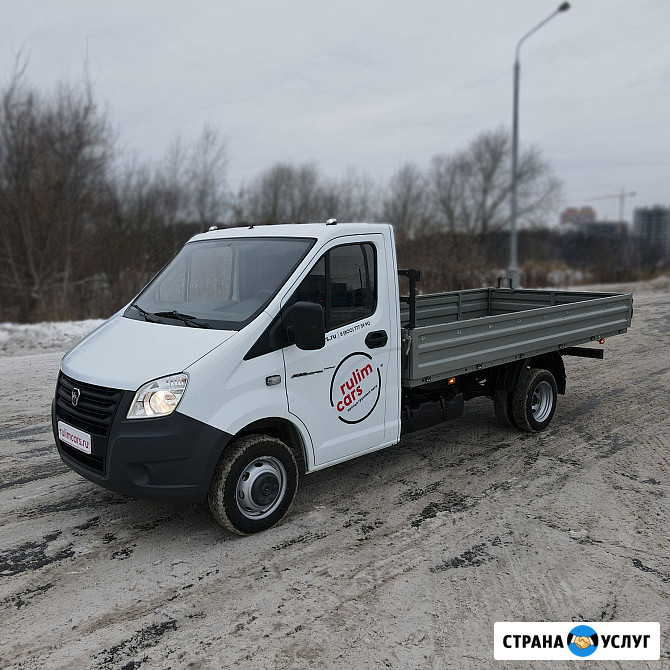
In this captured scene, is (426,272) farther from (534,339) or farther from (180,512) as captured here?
(180,512)

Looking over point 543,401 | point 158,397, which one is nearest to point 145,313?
point 158,397

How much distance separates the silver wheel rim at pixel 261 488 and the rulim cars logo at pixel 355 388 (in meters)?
0.63

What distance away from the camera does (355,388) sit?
4.74 meters

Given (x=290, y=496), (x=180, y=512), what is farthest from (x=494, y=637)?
(x=180, y=512)

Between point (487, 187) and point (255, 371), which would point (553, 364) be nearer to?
point (255, 371)

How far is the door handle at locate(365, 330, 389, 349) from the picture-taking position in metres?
4.77

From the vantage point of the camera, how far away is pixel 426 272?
19.8 metres

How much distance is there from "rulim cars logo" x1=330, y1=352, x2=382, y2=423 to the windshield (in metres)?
0.81

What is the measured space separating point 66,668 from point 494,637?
2148mm

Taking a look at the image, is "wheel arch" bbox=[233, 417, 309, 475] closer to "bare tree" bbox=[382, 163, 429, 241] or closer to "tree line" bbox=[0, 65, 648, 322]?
"tree line" bbox=[0, 65, 648, 322]

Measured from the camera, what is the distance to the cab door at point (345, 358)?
4430mm

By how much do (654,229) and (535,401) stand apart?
40.5 metres

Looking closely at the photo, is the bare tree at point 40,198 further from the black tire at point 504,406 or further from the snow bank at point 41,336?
the black tire at point 504,406

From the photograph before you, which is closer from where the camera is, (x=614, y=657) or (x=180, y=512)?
(x=614, y=657)
